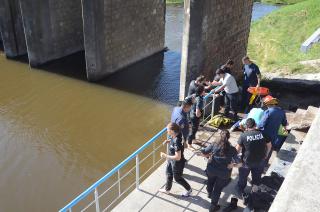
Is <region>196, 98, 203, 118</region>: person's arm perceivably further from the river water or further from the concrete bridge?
the river water

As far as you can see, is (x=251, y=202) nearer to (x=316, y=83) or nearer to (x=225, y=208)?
(x=225, y=208)

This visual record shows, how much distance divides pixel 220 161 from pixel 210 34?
5.87m

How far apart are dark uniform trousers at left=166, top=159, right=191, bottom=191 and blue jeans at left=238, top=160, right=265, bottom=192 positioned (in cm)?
99

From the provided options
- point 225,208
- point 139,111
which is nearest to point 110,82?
point 139,111

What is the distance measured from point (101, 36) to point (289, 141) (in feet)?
29.9

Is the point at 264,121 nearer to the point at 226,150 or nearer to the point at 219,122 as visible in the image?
the point at 226,150

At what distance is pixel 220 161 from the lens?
6035mm

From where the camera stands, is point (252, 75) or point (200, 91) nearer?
point (200, 91)

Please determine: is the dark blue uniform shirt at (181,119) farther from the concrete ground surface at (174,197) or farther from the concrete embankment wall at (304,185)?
the concrete embankment wall at (304,185)

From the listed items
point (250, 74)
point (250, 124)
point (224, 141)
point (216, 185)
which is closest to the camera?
point (224, 141)

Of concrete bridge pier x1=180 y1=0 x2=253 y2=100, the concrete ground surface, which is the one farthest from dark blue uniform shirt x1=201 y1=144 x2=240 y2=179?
concrete bridge pier x1=180 y1=0 x2=253 y2=100

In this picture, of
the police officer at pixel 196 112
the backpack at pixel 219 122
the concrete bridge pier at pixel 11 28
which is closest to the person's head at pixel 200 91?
the police officer at pixel 196 112

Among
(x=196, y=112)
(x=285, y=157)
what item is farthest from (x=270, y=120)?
(x=196, y=112)

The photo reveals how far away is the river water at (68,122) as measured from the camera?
9508 millimetres
